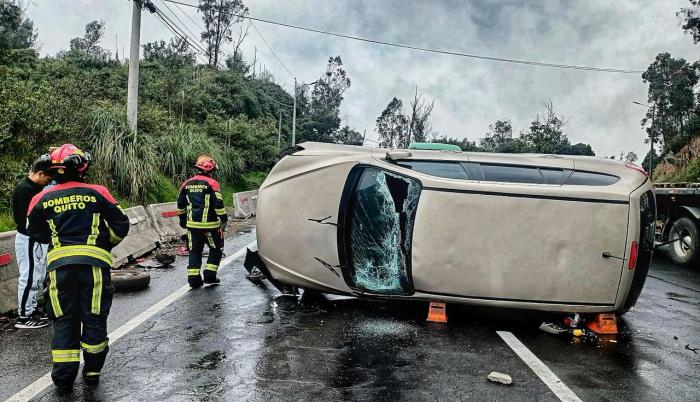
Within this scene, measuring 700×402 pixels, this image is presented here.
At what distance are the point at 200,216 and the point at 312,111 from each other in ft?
220

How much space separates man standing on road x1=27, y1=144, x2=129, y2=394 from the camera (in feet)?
12.2

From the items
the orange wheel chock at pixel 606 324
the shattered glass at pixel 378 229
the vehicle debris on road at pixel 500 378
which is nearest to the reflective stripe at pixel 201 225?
the shattered glass at pixel 378 229

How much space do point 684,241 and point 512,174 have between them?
24.0 feet

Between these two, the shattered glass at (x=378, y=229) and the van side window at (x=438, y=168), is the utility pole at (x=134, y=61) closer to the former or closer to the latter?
the shattered glass at (x=378, y=229)

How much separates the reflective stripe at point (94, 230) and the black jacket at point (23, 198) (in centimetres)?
184

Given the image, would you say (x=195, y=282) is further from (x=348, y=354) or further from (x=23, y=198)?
(x=348, y=354)

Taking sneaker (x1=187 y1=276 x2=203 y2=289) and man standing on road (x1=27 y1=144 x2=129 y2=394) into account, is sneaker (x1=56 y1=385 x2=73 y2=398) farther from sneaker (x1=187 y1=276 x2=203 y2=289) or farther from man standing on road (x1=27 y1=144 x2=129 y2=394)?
sneaker (x1=187 y1=276 x2=203 y2=289)

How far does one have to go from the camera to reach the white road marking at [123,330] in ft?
11.8

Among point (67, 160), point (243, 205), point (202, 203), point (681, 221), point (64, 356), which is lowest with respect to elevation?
point (64, 356)

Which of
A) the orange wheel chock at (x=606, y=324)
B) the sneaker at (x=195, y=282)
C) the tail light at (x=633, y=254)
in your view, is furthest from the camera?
the sneaker at (x=195, y=282)

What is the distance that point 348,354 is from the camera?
177 inches

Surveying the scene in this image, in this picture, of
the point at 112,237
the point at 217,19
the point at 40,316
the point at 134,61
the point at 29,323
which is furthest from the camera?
the point at 217,19

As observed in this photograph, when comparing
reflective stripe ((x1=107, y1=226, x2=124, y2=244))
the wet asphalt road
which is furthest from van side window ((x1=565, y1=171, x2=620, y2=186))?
reflective stripe ((x1=107, y1=226, x2=124, y2=244))

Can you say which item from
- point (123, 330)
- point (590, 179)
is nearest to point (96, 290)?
point (123, 330)
